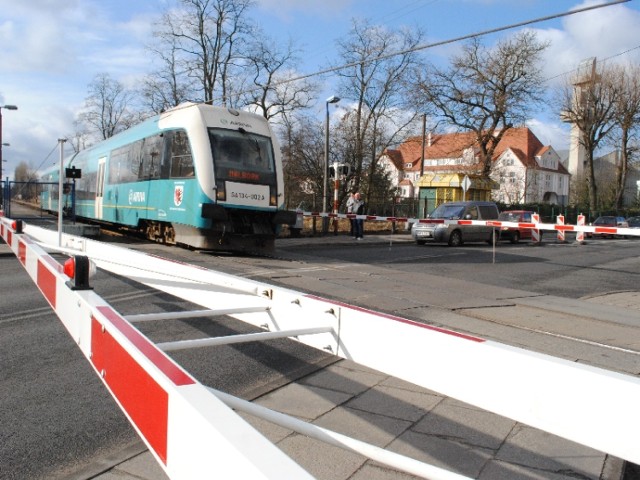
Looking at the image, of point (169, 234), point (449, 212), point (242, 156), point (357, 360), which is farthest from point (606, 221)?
point (357, 360)

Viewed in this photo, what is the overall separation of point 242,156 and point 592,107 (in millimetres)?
44087

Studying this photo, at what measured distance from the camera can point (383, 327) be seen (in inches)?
90.7

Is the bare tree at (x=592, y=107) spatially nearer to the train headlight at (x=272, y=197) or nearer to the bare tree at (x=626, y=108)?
the bare tree at (x=626, y=108)

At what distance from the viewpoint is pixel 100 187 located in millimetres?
19266

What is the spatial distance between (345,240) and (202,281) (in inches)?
711

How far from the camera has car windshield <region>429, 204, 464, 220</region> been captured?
2164cm

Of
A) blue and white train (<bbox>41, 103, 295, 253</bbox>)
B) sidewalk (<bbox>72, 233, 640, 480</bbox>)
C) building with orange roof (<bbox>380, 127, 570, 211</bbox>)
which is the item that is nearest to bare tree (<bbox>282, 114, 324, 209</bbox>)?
building with orange roof (<bbox>380, 127, 570, 211</bbox>)

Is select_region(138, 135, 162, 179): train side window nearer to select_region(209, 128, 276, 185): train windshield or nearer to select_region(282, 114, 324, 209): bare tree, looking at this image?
select_region(209, 128, 276, 185): train windshield

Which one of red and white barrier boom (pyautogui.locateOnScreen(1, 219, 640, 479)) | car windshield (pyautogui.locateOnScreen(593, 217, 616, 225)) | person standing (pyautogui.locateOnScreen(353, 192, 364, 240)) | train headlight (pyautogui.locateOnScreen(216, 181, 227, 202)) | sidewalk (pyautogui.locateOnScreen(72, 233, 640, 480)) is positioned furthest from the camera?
car windshield (pyautogui.locateOnScreen(593, 217, 616, 225))

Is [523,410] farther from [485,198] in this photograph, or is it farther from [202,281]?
[485,198]

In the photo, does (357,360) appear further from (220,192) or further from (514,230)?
(514,230)

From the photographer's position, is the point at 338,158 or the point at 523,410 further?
the point at 338,158

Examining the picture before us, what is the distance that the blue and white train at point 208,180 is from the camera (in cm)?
1275

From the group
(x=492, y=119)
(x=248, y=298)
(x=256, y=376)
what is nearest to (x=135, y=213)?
(x=256, y=376)
